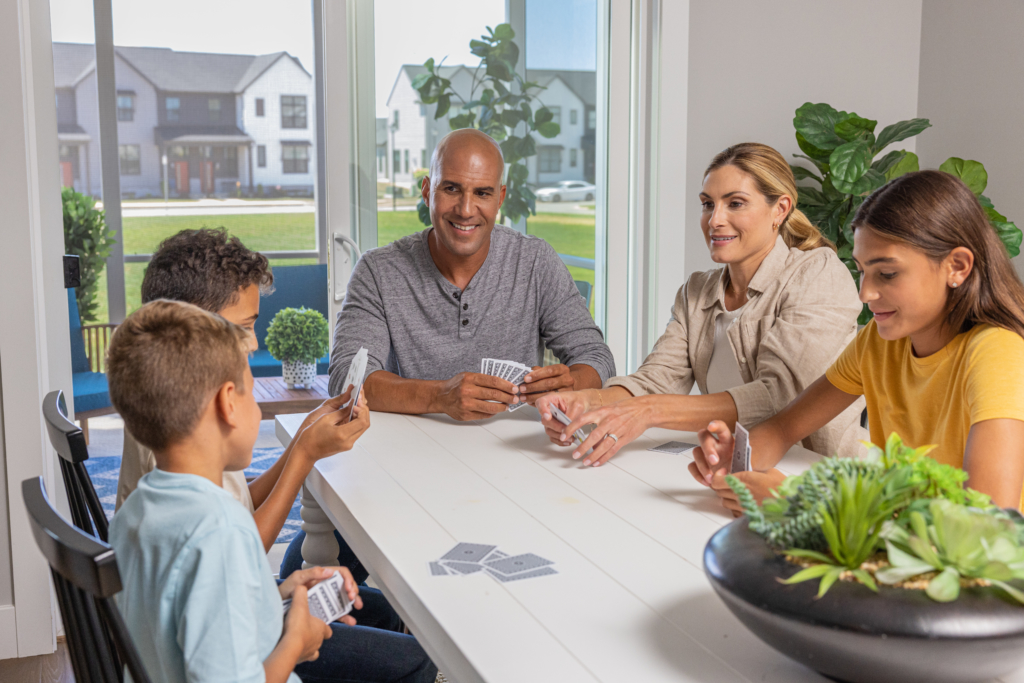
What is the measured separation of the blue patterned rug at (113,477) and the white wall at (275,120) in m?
3.07

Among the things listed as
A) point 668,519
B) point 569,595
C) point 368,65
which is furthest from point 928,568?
point 368,65

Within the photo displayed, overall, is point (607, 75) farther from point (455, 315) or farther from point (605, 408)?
point (605, 408)

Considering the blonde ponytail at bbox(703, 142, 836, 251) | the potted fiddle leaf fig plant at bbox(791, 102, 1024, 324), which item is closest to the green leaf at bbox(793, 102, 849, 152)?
the potted fiddle leaf fig plant at bbox(791, 102, 1024, 324)

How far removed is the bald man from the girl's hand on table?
401mm

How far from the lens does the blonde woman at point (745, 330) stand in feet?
5.57

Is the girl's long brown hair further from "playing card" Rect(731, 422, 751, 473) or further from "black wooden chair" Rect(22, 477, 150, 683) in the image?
"black wooden chair" Rect(22, 477, 150, 683)

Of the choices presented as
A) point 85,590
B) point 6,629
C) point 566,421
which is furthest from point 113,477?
point 85,590

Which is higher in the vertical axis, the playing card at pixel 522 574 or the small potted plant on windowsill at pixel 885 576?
the small potted plant on windowsill at pixel 885 576

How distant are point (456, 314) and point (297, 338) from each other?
2.76 metres

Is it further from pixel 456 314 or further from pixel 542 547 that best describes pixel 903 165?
pixel 542 547

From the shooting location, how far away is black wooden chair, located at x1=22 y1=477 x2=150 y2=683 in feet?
2.47

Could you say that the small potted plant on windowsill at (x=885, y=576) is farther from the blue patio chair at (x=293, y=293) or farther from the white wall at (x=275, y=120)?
the white wall at (x=275, y=120)

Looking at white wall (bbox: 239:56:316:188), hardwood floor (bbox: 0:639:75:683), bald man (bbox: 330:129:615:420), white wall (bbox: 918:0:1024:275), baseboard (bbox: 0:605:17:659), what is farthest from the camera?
white wall (bbox: 239:56:316:188)

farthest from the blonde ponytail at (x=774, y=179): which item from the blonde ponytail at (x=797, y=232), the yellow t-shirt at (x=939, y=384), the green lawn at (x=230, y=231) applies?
the green lawn at (x=230, y=231)
